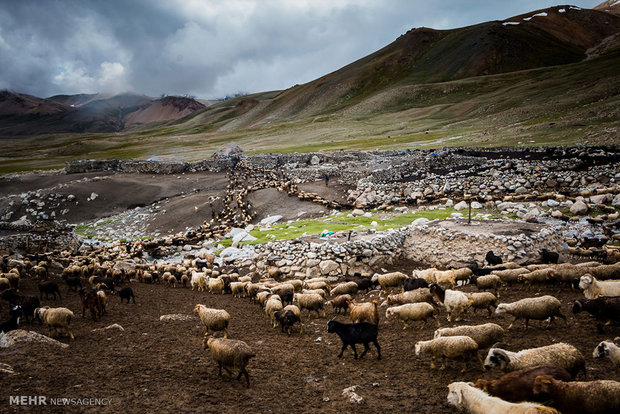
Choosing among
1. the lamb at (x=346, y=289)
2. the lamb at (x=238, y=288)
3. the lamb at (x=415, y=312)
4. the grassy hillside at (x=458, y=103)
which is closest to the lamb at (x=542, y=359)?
the lamb at (x=415, y=312)

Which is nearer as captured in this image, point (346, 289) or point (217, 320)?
point (217, 320)

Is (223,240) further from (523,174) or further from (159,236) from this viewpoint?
(523,174)

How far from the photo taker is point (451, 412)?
18.8ft

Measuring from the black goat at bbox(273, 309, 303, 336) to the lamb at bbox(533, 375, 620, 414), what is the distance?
629 cm

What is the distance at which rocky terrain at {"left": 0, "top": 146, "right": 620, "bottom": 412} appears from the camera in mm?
6867

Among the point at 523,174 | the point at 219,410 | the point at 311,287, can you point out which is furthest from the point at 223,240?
the point at 523,174

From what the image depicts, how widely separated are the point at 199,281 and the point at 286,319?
826 centimetres

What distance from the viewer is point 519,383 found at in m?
5.55

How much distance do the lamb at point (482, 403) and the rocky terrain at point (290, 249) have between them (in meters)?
0.44

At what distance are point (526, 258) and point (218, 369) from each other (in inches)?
596

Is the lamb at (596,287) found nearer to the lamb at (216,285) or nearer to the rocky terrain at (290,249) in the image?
the rocky terrain at (290,249)

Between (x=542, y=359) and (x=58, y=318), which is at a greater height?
(x=58, y=318)

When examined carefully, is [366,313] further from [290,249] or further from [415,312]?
[290,249]

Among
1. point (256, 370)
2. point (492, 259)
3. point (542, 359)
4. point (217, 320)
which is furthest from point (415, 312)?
point (492, 259)
